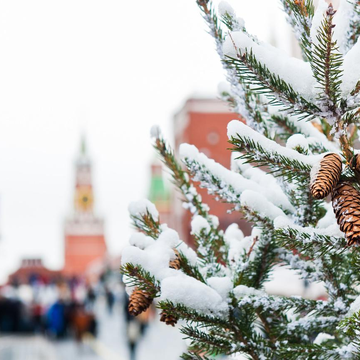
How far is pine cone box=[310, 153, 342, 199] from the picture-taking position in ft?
3.77

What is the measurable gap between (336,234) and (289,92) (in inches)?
13.0

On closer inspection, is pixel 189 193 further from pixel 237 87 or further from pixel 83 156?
pixel 83 156

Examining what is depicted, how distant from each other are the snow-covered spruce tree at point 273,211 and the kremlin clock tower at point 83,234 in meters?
88.0

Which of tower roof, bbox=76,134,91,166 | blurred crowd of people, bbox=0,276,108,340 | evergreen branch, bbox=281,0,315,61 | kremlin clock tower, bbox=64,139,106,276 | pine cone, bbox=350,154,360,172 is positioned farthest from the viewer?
tower roof, bbox=76,134,91,166

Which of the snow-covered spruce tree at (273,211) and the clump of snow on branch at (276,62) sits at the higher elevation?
the clump of snow on branch at (276,62)

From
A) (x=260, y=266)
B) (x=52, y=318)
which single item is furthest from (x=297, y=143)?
(x=52, y=318)

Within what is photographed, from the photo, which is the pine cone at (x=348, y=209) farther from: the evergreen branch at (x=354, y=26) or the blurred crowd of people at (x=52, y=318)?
the blurred crowd of people at (x=52, y=318)

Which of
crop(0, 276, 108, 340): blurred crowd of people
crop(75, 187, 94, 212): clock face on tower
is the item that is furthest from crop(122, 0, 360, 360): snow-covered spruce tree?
crop(75, 187, 94, 212): clock face on tower

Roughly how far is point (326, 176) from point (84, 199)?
99605 millimetres

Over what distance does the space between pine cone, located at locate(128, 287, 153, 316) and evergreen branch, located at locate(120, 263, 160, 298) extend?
1 cm

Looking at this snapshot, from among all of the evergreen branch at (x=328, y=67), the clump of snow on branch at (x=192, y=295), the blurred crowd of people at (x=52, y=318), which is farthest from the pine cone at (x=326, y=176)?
the blurred crowd of people at (x=52, y=318)

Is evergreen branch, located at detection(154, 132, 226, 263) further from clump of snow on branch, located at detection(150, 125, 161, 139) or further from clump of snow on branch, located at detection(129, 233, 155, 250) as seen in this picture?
clump of snow on branch, located at detection(129, 233, 155, 250)

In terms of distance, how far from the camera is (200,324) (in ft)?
5.37

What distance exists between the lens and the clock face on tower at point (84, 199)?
9875cm
